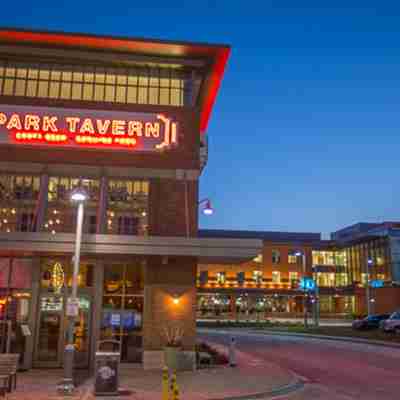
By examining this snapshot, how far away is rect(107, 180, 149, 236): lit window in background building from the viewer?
69.5ft

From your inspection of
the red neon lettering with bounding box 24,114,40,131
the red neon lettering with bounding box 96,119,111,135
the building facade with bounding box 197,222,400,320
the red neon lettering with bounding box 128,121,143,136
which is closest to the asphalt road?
the red neon lettering with bounding box 128,121,143,136

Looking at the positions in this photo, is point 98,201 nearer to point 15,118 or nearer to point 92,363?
point 15,118

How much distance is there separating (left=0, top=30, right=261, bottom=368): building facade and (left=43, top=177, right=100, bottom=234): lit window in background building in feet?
0.14

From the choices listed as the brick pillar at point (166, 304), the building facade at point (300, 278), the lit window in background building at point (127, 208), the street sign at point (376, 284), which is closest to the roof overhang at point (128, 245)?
the brick pillar at point (166, 304)

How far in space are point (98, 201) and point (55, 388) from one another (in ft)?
26.5

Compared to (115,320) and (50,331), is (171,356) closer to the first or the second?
(115,320)

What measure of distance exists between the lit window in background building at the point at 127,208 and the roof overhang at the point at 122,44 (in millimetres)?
5992

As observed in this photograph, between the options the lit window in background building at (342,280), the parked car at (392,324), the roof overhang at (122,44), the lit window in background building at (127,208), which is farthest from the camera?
the lit window in background building at (342,280)

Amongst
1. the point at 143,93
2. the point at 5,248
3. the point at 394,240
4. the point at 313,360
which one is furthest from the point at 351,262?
the point at 5,248

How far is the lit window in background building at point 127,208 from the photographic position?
2119 centimetres

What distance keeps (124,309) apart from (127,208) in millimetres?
4015

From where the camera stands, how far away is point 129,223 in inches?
838

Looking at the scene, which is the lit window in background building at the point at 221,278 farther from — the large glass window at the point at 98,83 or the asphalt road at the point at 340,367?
the large glass window at the point at 98,83

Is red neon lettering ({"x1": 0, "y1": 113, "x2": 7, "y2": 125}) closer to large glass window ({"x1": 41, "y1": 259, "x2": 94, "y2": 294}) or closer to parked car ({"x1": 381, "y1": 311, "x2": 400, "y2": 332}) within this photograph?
large glass window ({"x1": 41, "y1": 259, "x2": 94, "y2": 294})
